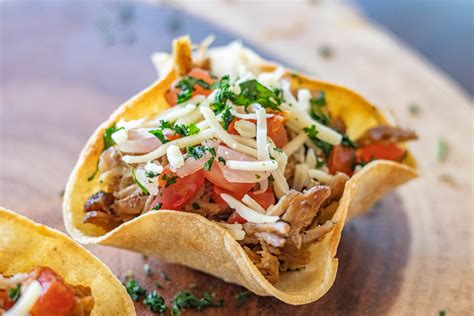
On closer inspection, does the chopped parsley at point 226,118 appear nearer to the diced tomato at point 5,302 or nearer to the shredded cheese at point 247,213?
the shredded cheese at point 247,213

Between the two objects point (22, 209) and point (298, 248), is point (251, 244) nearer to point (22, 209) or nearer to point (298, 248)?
point (298, 248)

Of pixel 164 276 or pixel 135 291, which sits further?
pixel 164 276

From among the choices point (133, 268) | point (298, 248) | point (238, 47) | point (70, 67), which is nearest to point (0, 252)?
point (133, 268)

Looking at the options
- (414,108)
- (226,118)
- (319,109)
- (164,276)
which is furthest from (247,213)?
(414,108)

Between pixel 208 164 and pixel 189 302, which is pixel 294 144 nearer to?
pixel 208 164

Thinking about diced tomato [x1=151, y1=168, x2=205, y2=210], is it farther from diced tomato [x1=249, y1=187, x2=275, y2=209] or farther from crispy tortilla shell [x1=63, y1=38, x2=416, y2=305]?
diced tomato [x1=249, y1=187, x2=275, y2=209]

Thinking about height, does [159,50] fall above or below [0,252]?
above

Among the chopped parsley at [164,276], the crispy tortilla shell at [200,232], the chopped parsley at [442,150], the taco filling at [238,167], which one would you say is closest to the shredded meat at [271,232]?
the taco filling at [238,167]

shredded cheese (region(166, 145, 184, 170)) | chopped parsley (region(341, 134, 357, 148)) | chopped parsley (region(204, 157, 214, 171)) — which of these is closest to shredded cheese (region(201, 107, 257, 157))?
chopped parsley (region(204, 157, 214, 171))
